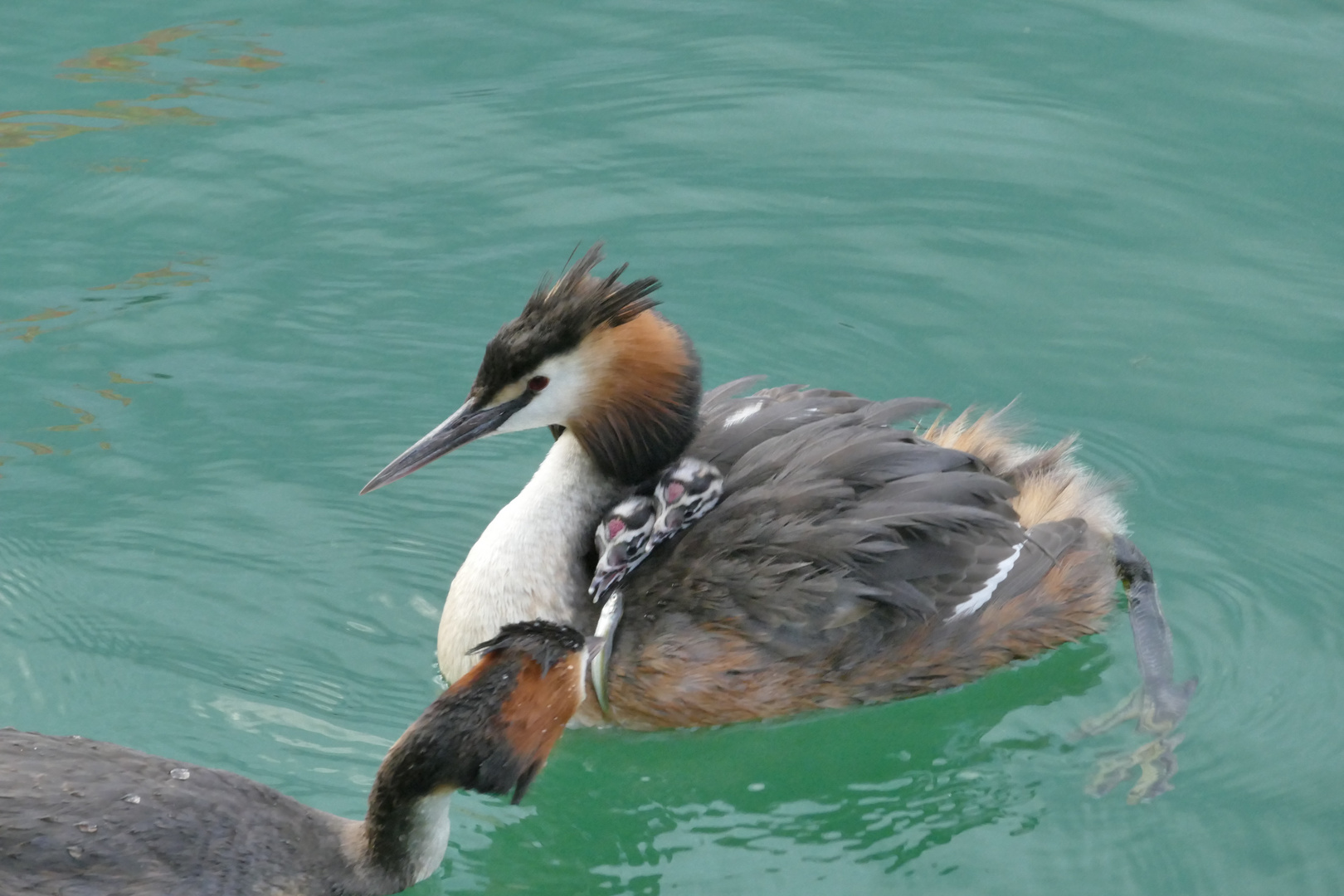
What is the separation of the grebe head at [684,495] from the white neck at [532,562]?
292mm

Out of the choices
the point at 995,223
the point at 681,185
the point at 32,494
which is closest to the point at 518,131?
the point at 681,185

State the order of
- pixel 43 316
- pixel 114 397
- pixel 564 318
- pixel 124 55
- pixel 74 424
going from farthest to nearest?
pixel 124 55 < pixel 43 316 < pixel 114 397 < pixel 74 424 < pixel 564 318

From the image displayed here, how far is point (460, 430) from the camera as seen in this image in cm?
537

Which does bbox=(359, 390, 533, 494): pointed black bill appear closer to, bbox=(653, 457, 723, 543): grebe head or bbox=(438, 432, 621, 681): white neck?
bbox=(438, 432, 621, 681): white neck

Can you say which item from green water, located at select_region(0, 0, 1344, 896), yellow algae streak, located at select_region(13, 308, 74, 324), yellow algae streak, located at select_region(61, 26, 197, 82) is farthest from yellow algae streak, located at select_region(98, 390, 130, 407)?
yellow algae streak, located at select_region(61, 26, 197, 82)

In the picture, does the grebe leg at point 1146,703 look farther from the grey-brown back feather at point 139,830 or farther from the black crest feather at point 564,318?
the grey-brown back feather at point 139,830

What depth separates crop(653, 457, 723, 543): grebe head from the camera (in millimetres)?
5195

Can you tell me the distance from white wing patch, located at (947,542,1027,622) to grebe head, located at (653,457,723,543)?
0.78m

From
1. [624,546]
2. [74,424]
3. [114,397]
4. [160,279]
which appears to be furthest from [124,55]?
[624,546]

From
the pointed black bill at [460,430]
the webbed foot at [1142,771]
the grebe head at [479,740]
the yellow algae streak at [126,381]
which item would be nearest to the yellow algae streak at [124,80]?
the yellow algae streak at [126,381]

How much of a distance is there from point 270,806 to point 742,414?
2.01 m

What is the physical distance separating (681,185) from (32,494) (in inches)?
122

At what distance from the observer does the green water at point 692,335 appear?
5.05 m

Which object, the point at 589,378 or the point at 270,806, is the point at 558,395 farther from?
the point at 270,806
